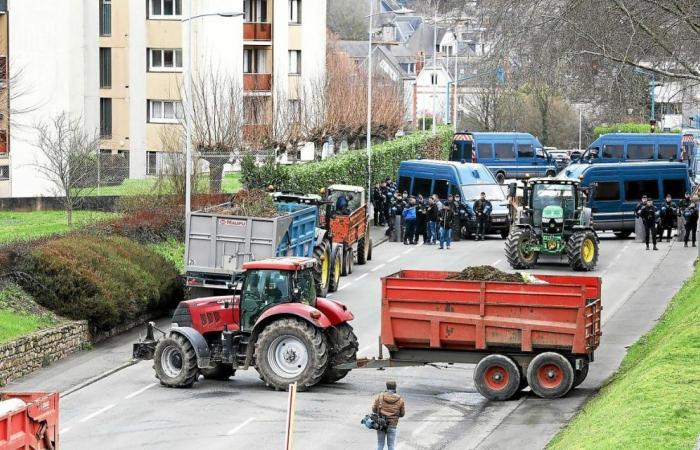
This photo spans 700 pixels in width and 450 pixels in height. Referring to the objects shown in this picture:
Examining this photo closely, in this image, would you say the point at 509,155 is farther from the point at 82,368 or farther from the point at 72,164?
the point at 82,368

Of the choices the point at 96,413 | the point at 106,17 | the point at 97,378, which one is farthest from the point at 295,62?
the point at 96,413

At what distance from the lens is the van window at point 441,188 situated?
4850cm

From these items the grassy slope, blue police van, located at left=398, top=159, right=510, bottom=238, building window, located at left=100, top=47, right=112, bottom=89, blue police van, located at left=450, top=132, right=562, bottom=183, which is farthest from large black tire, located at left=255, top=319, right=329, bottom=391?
blue police van, located at left=450, top=132, right=562, bottom=183

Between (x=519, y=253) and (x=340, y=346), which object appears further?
(x=519, y=253)

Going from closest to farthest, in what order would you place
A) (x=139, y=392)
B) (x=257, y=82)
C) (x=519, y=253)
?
(x=139, y=392)
(x=519, y=253)
(x=257, y=82)

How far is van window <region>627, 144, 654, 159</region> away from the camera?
6425 centimetres

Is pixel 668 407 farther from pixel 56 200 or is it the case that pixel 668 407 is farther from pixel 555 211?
pixel 56 200

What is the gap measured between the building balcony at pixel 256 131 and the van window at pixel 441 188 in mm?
7421

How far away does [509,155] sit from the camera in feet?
219

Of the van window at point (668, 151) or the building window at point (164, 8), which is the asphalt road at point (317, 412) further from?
the van window at point (668, 151)

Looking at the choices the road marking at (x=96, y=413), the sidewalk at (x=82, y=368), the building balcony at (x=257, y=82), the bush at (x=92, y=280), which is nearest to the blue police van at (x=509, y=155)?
the building balcony at (x=257, y=82)

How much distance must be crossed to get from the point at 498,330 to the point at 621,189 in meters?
24.8

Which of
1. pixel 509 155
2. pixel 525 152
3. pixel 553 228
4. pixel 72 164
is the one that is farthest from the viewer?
pixel 509 155

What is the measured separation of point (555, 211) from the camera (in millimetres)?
39375
